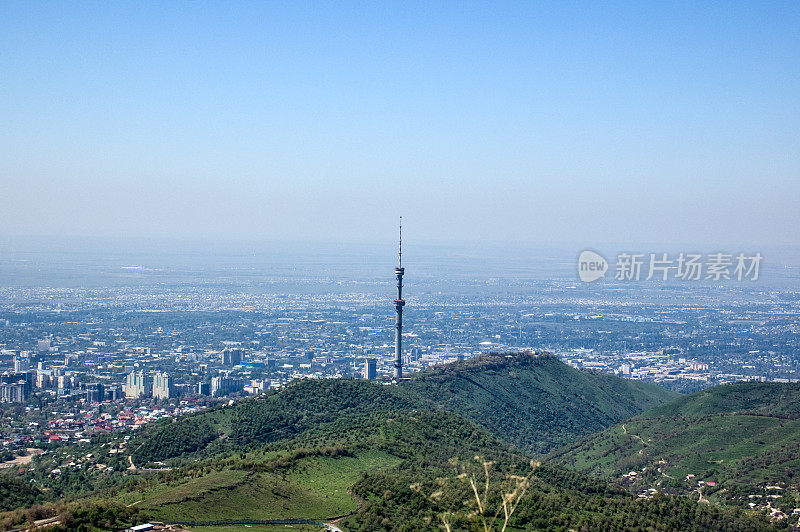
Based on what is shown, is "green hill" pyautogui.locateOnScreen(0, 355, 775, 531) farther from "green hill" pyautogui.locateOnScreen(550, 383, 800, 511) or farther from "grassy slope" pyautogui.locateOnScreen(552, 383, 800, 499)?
"grassy slope" pyautogui.locateOnScreen(552, 383, 800, 499)

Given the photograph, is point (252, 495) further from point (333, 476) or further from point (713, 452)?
point (713, 452)

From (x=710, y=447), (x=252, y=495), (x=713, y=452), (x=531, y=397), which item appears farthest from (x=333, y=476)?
(x=531, y=397)

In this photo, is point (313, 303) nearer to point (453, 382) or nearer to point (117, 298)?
point (117, 298)

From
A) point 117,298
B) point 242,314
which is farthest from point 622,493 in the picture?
point 117,298

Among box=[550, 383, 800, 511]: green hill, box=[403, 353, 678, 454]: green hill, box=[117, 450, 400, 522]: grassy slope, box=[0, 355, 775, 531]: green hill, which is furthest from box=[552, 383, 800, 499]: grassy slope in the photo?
box=[117, 450, 400, 522]: grassy slope

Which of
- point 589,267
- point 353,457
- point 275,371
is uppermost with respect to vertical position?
point 589,267

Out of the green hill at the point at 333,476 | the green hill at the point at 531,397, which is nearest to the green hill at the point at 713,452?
the green hill at the point at 531,397

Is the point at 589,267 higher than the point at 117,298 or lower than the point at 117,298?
higher
